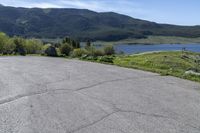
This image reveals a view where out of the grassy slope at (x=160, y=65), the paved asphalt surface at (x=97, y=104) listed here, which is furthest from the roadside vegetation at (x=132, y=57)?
the paved asphalt surface at (x=97, y=104)

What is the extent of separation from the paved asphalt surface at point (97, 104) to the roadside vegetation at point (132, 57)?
3.88 m

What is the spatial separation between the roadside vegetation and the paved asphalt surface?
12.7 ft

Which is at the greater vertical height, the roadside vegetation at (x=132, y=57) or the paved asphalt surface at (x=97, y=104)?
the paved asphalt surface at (x=97, y=104)

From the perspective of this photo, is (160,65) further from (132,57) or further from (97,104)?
(132,57)

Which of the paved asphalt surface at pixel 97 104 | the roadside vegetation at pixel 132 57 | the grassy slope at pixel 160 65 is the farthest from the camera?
the roadside vegetation at pixel 132 57

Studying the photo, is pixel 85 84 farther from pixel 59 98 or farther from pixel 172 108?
pixel 172 108

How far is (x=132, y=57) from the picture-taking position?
117ft

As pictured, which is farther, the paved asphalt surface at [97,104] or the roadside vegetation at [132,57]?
the roadside vegetation at [132,57]

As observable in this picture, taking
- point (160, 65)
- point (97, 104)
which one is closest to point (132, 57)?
point (160, 65)

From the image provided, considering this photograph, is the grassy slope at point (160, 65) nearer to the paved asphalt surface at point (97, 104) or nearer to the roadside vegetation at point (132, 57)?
the roadside vegetation at point (132, 57)

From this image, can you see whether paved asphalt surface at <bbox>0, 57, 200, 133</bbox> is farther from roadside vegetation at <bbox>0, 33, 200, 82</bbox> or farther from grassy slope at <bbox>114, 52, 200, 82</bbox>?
roadside vegetation at <bbox>0, 33, 200, 82</bbox>

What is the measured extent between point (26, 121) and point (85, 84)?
5110mm

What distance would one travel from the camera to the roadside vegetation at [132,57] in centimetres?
1922

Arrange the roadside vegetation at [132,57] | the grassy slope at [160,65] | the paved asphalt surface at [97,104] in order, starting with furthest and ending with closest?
the roadside vegetation at [132,57] → the grassy slope at [160,65] → the paved asphalt surface at [97,104]
